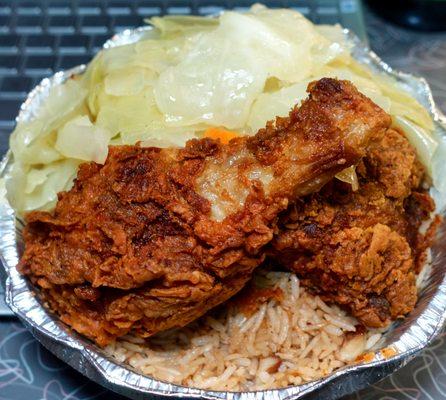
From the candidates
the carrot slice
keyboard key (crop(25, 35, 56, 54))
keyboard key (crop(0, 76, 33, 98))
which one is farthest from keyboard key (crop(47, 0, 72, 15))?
the carrot slice

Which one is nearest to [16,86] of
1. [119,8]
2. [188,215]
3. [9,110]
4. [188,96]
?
[9,110]

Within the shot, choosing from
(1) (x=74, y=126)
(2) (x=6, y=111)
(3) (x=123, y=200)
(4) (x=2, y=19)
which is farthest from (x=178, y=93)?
(4) (x=2, y=19)

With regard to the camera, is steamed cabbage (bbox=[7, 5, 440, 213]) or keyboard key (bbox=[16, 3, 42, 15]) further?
keyboard key (bbox=[16, 3, 42, 15])

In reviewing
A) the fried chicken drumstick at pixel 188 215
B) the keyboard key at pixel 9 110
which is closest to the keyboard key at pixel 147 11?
the keyboard key at pixel 9 110

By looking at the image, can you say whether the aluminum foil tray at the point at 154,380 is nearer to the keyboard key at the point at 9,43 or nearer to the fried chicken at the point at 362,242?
the fried chicken at the point at 362,242

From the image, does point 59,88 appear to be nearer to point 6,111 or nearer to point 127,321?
point 6,111

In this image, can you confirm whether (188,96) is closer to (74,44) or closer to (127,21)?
(74,44)

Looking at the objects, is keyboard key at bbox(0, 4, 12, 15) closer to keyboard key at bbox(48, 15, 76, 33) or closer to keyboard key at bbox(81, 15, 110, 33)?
keyboard key at bbox(48, 15, 76, 33)
